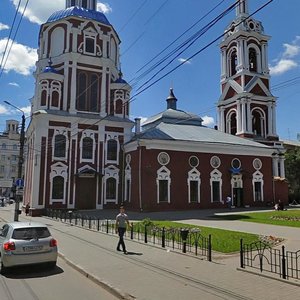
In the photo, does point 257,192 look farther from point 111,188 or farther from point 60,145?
point 60,145

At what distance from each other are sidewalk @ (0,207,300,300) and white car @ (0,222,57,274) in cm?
115

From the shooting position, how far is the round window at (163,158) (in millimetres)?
36719

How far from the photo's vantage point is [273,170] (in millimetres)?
47062

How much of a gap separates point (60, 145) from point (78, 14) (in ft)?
54.3

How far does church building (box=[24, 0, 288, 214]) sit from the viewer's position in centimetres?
3641

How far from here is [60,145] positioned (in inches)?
1476

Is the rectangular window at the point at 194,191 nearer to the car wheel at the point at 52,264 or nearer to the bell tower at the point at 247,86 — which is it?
the bell tower at the point at 247,86

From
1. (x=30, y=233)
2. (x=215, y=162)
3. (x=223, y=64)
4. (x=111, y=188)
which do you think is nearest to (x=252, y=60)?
(x=223, y=64)

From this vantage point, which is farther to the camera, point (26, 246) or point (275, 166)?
point (275, 166)

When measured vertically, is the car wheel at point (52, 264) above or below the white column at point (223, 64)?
Result: below

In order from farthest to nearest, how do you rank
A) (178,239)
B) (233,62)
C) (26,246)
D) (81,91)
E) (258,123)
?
(233,62), (258,123), (81,91), (178,239), (26,246)

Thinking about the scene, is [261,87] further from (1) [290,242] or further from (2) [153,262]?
(2) [153,262]

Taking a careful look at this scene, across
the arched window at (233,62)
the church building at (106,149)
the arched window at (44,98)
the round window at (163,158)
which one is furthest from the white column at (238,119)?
the arched window at (44,98)

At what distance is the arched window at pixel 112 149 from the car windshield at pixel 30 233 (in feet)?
94.6
